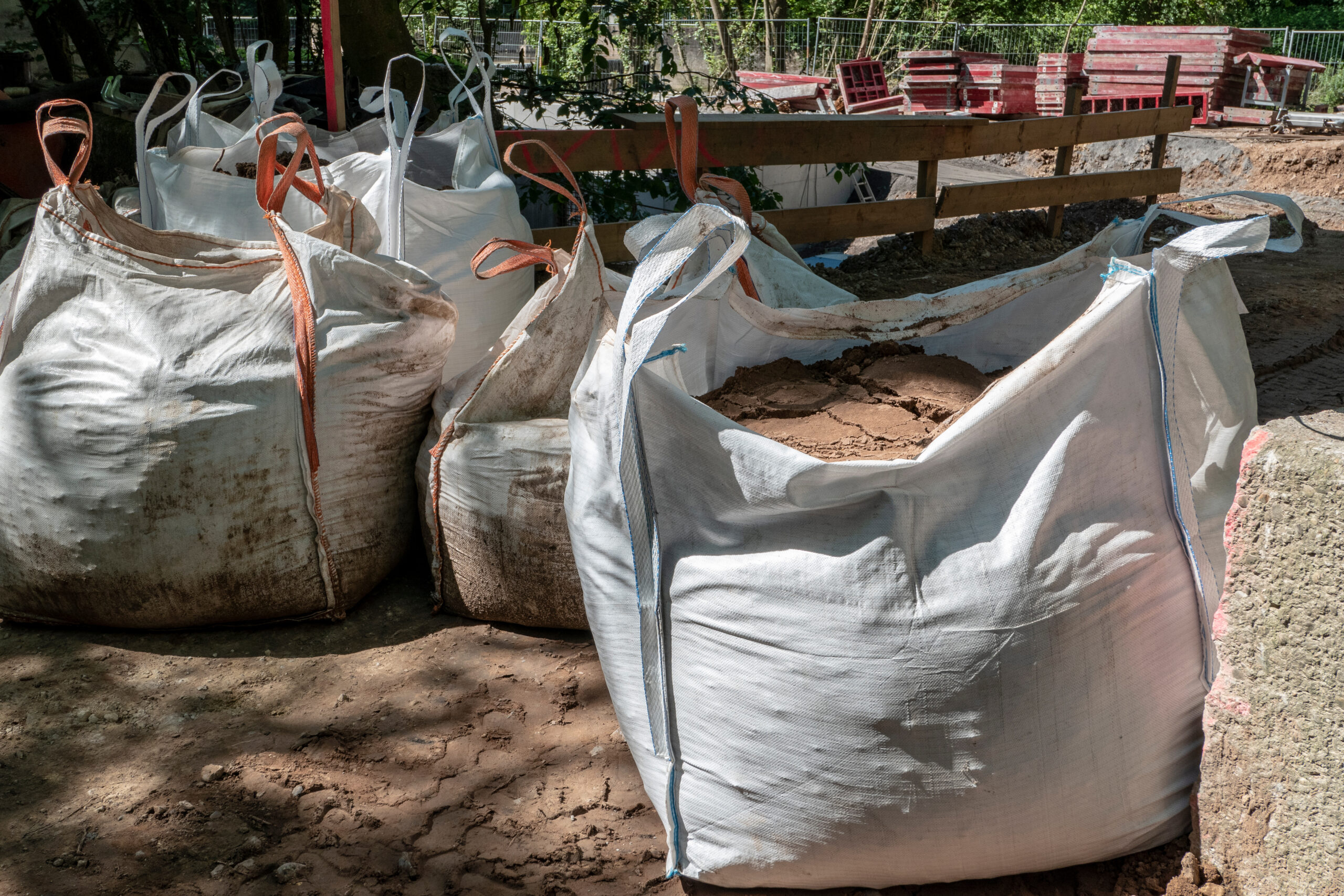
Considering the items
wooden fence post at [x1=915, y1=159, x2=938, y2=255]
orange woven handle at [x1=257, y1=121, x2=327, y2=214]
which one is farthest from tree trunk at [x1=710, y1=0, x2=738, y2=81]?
orange woven handle at [x1=257, y1=121, x2=327, y2=214]

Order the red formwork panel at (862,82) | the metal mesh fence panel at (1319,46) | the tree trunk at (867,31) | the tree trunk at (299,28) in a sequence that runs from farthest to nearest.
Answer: the tree trunk at (867,31) < the metal mesh fence panel at (1319,46) < the red formwork panel at (862,82) < the tree trunk at (299,28)

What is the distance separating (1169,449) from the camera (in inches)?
47.7

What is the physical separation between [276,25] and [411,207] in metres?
3.60

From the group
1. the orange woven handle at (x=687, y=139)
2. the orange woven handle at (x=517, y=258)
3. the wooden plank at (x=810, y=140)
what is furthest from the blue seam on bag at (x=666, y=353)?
the wooden plank at (x=810, y=140)

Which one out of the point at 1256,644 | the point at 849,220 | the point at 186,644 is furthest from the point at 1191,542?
the point at 849,220

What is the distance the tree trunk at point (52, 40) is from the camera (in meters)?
5.50

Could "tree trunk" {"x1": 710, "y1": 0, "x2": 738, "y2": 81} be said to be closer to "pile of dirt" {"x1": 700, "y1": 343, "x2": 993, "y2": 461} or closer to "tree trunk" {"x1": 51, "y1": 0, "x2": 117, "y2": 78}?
"tree trunk" {"x1": 51, "y1": 0, "x2": 117, "y2": 78}

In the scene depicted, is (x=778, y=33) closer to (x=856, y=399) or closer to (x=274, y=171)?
(x=274, y=171)

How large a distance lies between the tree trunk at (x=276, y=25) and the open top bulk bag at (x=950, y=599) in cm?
491

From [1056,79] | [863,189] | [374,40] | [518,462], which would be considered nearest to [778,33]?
[1056,79]

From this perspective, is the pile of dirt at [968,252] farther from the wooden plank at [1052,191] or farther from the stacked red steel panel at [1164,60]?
the stacked red steel panel at [1164,60]

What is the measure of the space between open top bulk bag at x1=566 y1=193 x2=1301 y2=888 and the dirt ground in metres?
0.15

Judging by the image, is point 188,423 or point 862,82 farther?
point 862,82

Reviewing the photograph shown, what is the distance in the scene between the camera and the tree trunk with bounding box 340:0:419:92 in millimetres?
3783
